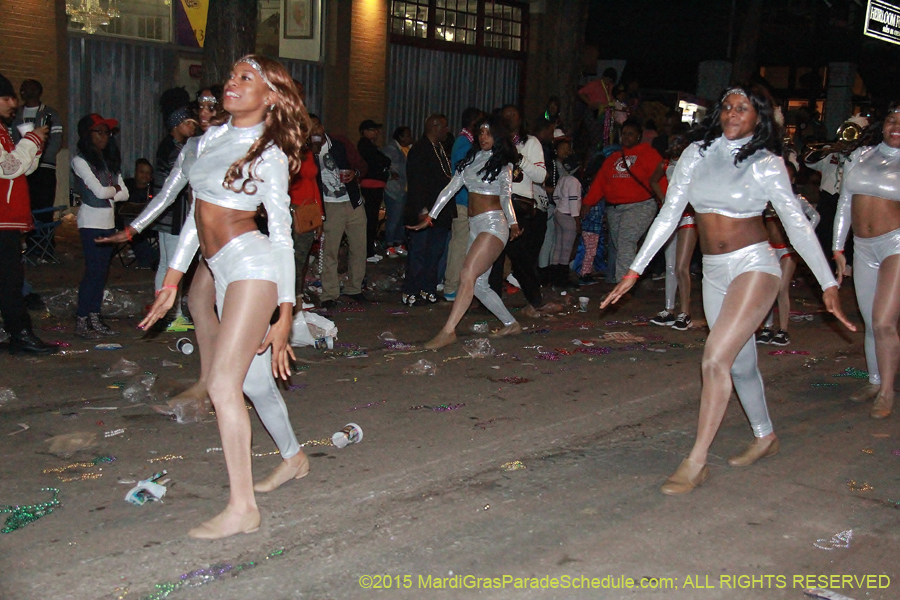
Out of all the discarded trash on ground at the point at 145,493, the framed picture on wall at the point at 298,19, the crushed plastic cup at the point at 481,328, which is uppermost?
the framed picture on wall at the point at 298,19

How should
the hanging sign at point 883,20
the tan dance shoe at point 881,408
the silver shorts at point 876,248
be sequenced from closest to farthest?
1. the silver shorts at point 876,248
2. the tan dance shoe at point 881,408
3. the hanging sign at point 883,20

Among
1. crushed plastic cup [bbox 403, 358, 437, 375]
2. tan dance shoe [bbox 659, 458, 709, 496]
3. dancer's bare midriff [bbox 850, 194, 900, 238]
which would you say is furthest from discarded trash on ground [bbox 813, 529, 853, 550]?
crushed plastic cup [bbox 403, 358, 437, 375]

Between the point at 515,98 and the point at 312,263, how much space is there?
403 inches

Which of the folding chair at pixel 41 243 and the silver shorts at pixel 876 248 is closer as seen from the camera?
the silver shorts at pixel 876 248

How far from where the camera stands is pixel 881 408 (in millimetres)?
6801

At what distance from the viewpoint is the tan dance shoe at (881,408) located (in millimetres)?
6773

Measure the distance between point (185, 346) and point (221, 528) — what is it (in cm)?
385

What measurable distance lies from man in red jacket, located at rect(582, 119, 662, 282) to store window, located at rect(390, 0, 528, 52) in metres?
7.99

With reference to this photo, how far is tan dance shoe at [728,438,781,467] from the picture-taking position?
5625 millimetres

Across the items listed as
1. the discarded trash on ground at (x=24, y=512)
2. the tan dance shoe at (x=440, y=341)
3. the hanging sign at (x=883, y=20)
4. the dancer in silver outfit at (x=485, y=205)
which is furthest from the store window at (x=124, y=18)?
the hanging sign at (x=883, y=20)

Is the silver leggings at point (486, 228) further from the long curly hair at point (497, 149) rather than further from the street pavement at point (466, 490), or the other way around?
the street pavement at point (466, 490)

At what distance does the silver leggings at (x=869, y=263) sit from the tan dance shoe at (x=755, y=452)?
1756 mm

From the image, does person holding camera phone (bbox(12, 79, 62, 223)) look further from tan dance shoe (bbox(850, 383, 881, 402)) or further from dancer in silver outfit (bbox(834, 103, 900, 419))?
tan dance shoe (bbox(850, 383, 881, 402))

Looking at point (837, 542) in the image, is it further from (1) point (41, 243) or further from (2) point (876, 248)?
(1) point (41, 243)
